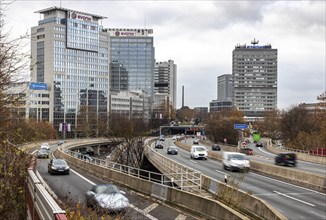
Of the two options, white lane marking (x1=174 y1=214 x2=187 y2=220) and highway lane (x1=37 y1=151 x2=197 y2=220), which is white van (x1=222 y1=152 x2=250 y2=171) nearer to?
highway lane (x1=37 y1=151 x2=197 y2=220)

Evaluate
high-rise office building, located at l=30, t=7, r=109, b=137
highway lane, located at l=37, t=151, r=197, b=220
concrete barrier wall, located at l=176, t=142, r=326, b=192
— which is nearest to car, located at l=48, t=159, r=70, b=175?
highway lane, located at l=37, t=151, r=197, b=220

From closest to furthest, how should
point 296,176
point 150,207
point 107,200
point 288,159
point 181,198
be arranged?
point 107,200
point 181,198
point 150,207
point 296,176
point 288,159

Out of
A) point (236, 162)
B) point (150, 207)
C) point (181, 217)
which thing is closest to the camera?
point (181, 217)

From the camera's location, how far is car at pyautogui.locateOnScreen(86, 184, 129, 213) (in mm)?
15927

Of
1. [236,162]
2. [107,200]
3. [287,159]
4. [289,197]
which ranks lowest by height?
[287,159]

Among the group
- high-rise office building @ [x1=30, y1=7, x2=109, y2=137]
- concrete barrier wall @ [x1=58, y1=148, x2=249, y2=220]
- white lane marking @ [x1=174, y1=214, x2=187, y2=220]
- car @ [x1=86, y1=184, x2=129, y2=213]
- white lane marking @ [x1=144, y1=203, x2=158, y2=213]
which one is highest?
high-rise office building @ [x1=30, y1=7, x2=109, y2=137]

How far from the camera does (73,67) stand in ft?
567

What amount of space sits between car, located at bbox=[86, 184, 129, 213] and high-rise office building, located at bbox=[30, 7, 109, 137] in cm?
13420

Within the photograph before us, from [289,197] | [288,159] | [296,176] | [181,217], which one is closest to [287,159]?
[288,159]

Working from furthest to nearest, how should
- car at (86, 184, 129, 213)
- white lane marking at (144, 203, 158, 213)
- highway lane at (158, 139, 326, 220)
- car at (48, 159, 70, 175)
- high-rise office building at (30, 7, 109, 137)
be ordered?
high-rise office building at (30, 7, 109, 137), car at (48, 159, 70, 175), highway lane at (158, 139, 326, 220), white lane marking at (144, 203, 158, 213), car at (86, 184, 129, 213)

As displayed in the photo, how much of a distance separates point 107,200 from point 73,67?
529 ft

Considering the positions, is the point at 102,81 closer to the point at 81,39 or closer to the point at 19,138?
the point at 81,39

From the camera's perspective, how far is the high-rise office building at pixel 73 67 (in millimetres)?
161875

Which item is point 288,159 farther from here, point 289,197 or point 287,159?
point 289,197
